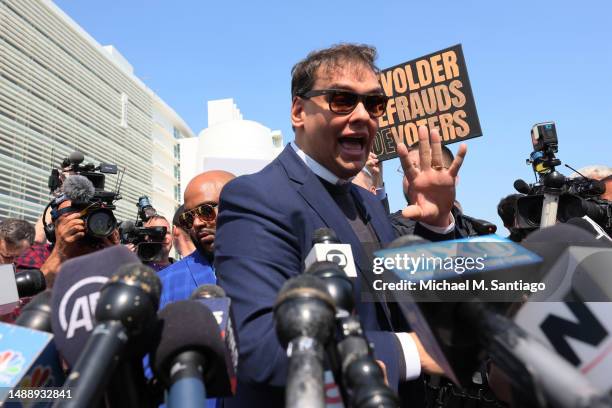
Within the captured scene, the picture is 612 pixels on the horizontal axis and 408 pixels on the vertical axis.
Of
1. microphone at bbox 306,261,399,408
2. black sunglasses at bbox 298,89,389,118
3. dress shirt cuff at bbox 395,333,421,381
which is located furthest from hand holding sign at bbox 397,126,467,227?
microphone at bbox 306,261,399,408

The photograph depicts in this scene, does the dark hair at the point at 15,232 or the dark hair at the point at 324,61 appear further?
the dark hair at the point at 15,232

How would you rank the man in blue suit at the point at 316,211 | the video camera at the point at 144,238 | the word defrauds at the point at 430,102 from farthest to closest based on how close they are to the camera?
1. the word defrauds at the point at 430,102
2. the video camera at the point at 144,238
3. the man in blue suit at the point at 316,211

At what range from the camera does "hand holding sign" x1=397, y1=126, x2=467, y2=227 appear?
6.31ft

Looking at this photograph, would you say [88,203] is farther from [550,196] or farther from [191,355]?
[550,196]

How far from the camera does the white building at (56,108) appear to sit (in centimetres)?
1617

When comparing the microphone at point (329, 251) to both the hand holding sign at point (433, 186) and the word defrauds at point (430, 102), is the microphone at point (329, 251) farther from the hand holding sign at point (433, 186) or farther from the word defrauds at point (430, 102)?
the word defrauds at point (430, 102)

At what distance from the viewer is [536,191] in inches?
151

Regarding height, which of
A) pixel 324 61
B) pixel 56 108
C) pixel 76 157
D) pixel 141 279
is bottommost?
pixel 141 279

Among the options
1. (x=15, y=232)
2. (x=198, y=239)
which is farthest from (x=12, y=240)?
(x=198, y=239)

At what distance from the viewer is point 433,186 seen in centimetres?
193

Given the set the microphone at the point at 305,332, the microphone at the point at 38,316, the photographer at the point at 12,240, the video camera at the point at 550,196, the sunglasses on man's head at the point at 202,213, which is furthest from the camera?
the photographer at the point at 12,240

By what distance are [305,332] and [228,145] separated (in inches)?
595

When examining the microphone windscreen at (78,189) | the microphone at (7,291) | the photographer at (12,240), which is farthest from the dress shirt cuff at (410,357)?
the photographer at (12,240)

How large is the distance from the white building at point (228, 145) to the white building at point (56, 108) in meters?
4.16
